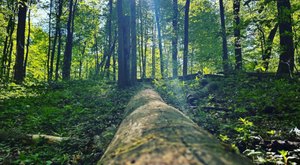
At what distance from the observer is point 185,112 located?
27.7ft

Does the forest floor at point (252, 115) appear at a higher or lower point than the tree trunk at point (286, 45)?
lower

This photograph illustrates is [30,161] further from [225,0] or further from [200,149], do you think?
[225,0]

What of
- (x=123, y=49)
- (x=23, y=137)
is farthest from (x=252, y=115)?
(x=123, y=49)

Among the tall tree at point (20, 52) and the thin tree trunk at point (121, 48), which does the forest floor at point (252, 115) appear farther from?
the tall tree at point (20, 52)

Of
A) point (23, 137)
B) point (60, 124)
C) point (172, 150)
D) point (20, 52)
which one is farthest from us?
point (20, 52)

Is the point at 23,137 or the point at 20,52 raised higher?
the point at 20,52

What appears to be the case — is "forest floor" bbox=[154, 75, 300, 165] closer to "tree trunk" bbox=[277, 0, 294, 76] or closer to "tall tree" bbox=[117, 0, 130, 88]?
"tree trunk" bbox=[277, 0, 294, 76]

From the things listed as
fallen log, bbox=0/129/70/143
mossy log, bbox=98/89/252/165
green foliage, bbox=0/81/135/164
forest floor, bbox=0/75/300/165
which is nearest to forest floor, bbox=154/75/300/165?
forest floor, bbox=0/75/300/165

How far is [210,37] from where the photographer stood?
26344 millimetres

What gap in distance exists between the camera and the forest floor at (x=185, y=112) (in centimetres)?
453

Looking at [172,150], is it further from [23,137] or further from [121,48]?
[121,48]

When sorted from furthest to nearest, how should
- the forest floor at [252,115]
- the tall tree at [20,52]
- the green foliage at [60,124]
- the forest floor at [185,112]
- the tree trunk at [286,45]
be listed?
the tall tree at [20,52]
the tree trunk at [286,45]
the green foliage at [60,124]
the forest floor at [185,112]
the forest floor at [252,115]

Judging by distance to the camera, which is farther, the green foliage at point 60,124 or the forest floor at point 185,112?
the green foliage at point 60,124

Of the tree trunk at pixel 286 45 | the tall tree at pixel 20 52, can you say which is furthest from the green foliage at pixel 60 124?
the tree trunk at pixel 286 45
